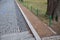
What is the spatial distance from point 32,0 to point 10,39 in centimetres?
2090

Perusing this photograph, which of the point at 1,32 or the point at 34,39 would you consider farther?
the point at 1,32

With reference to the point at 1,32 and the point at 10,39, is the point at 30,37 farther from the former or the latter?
the point at 1,32

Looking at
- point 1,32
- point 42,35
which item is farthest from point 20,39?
point 1,32

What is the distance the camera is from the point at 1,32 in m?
10.4

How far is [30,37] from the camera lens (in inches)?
346

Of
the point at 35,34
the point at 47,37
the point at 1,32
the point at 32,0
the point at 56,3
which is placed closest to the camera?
the point at 47,37

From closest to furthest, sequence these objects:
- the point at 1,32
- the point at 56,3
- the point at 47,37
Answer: the point at 47,37
the point at 1,32
the point at 56,3

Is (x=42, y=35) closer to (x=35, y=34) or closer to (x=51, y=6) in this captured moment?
(x=35, y=34)

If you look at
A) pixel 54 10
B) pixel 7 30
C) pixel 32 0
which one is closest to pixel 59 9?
pixel 54 10

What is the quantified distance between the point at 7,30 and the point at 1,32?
1.73 ft

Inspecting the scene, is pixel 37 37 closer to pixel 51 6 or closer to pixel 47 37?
pixel 47 37

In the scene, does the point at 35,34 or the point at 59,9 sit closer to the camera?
the point at 35,34

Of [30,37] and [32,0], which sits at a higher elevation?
[30,37]

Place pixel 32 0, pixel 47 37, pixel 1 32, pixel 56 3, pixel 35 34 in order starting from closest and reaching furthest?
pixel 47 37
pixel 35 34
pixel 1 32
pixel 56 3
pixel 32 0
